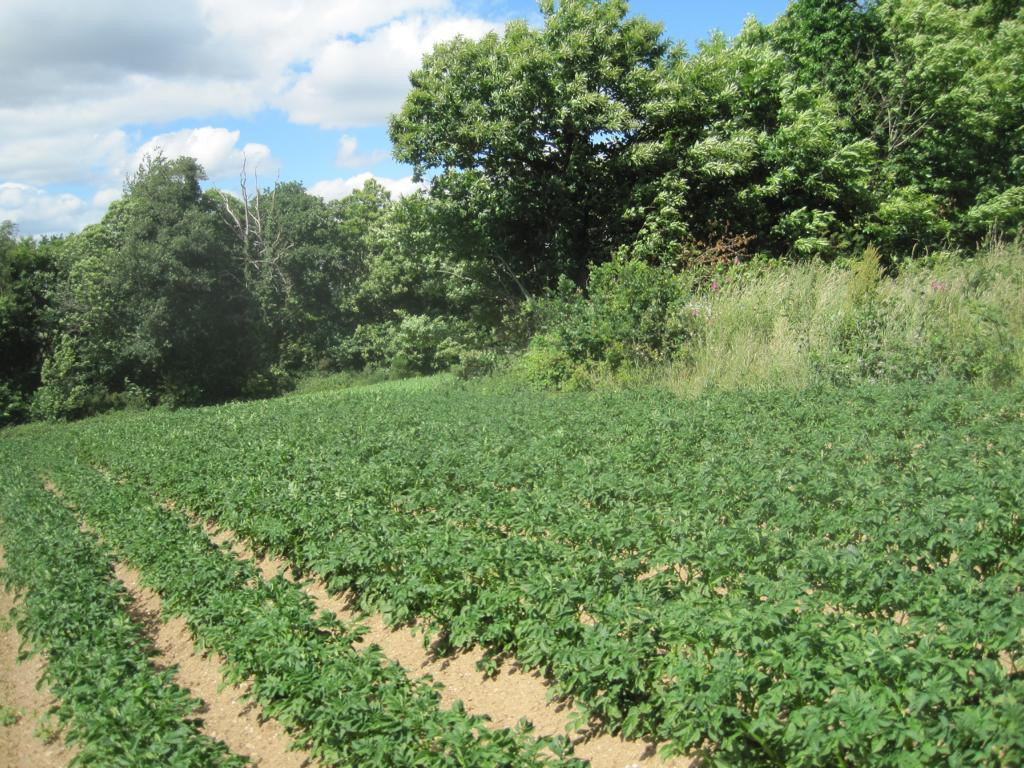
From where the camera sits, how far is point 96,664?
16.1 ft

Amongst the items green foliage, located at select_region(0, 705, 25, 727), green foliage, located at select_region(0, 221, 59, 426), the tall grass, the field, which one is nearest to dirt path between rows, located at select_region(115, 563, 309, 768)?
the field

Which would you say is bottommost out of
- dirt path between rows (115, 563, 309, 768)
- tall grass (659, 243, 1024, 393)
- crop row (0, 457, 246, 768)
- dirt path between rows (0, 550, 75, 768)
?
dirt path between rows (0, 550, 75, 768)

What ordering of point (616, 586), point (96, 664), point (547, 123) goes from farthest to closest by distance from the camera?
point (547, 123), point (96, 664), point (616, 586)

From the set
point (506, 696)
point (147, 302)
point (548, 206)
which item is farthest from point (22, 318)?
point (506, 696)

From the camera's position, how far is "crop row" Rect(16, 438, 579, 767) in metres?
3.72

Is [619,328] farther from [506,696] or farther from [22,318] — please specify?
[22,318]

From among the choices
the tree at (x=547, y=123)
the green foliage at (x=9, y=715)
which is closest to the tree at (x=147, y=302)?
the tree at (x=547, y=123)

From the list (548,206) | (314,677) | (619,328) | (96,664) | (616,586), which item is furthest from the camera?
(548,206)

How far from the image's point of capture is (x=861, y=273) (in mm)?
14180

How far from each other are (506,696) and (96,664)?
2.56 metres

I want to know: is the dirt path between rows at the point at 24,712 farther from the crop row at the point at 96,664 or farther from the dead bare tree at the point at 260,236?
the dead bare tree at the point at 260,236

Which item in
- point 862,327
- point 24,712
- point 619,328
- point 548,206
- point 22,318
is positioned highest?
point 548,206

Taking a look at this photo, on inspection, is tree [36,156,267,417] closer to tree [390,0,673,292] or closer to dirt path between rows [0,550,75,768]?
tree [390,0,673,292]

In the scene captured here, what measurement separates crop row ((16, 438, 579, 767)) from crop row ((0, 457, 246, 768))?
0.39 meters
